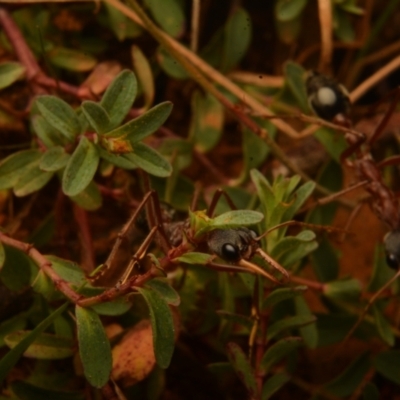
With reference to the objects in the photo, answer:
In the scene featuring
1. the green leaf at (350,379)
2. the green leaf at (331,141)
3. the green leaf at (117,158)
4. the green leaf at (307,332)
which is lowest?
the green leaf at (350,379)

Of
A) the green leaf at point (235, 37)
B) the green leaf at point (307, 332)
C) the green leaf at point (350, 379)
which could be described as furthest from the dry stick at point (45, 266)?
the green leaf at point (235, 37)

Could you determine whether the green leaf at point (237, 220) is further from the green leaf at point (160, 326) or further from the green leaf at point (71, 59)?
the green leaf at point (71, 59)

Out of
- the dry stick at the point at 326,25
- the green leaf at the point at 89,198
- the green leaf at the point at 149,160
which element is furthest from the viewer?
the dry stick at the point at 326,25

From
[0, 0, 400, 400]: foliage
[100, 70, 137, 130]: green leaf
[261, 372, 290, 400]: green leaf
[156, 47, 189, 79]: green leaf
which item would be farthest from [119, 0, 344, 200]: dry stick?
[261, 372, 290, 400]: green leaf

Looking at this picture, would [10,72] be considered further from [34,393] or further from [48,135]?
[34,393]

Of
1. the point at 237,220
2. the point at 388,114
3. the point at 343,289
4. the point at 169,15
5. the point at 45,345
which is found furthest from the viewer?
the point at 169,15

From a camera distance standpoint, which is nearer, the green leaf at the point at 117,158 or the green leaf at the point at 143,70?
the green leaf at the point at 117,158

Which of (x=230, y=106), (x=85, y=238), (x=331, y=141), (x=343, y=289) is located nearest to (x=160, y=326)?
(x=85, y=238)
